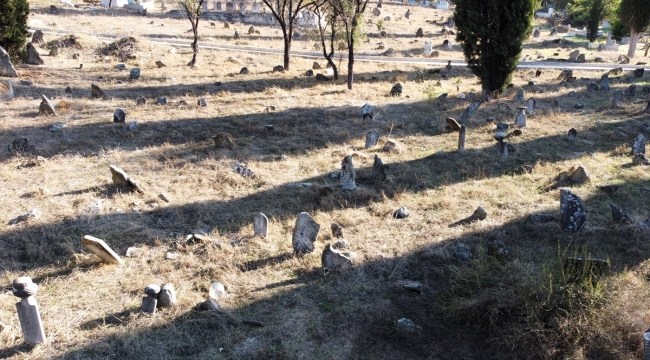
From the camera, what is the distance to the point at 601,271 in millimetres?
5055

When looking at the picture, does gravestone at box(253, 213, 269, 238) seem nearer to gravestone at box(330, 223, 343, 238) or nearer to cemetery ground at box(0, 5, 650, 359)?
cemetery ground at box(0, 5, 650, 359)

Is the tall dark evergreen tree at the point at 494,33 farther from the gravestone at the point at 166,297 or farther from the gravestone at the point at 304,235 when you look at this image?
the gravestone at the point at 166,297

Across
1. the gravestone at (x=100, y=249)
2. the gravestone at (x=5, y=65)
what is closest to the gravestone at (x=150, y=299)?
the gravestone at (x=100, y=249)

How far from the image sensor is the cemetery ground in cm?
471

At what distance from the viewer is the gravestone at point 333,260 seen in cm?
607

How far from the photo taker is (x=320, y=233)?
698 cm

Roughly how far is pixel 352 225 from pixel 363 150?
12.8ft

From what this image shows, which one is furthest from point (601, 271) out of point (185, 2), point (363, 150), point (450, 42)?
point (450, 42)

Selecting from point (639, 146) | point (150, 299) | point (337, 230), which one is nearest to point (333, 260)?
point (337, 230)

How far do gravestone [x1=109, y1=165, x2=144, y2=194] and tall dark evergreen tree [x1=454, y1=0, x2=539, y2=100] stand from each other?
12529 millimetres

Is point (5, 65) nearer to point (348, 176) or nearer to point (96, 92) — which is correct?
point (96, 92)

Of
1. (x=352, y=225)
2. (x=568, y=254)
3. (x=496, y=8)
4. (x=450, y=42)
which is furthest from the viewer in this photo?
(x=450, y=42)

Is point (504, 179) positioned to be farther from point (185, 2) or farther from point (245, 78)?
point (185, 2)

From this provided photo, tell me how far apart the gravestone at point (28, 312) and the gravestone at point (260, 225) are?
2.96m
